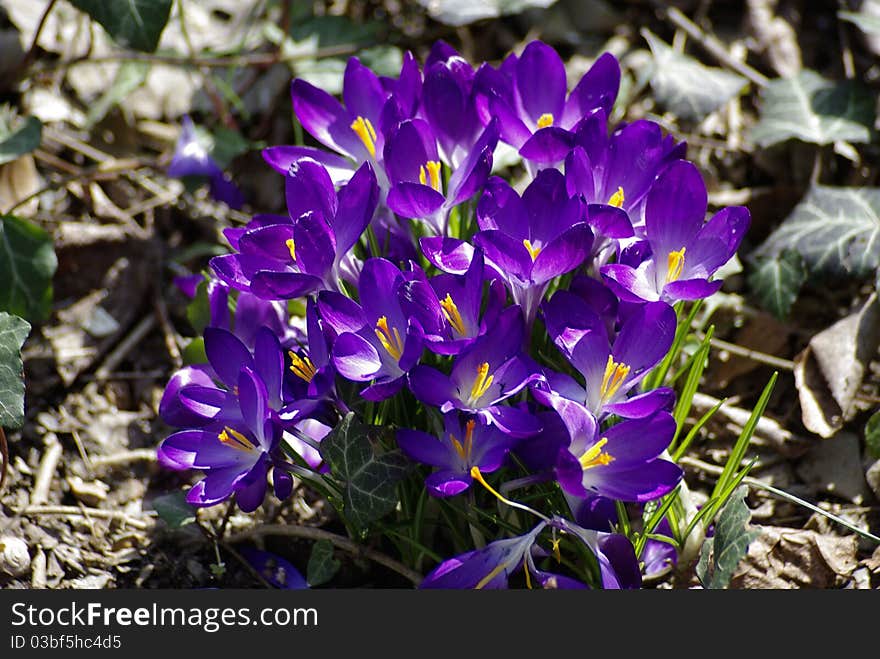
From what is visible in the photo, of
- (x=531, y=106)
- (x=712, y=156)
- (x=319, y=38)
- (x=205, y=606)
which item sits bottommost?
(x=205, y=606)

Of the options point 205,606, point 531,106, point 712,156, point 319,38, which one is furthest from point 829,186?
point 205,606

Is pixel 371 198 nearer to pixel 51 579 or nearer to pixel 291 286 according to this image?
pixel 291 286

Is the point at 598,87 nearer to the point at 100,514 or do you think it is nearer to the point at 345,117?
the point at 345,117

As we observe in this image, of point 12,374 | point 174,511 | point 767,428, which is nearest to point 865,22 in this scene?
point 767,428

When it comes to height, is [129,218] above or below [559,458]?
above

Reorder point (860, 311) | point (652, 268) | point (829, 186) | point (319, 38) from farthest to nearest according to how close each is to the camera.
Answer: point (319, 38) → point (829, 186) → point (860, 311) → point (652, 268)

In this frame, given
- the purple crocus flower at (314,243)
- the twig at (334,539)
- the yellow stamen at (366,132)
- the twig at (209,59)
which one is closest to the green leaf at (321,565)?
the twig at (334,539)

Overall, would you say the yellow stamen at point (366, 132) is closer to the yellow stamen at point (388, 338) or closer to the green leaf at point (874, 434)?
the yellow stamen at point (388, 338)
